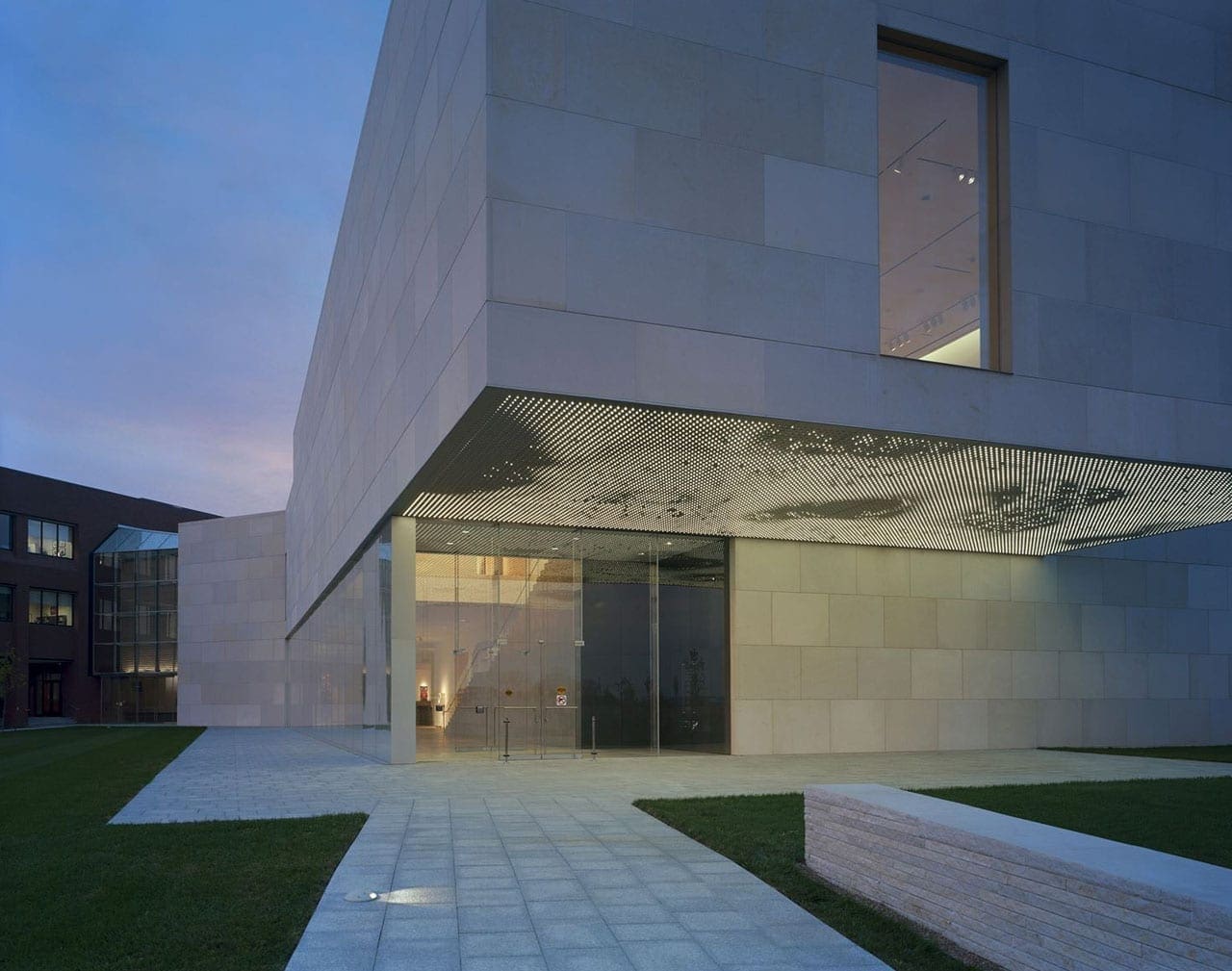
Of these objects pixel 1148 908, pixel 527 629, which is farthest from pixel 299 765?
pixel 1148 908

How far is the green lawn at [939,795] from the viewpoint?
21.6 ft

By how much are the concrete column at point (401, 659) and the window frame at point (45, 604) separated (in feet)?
127

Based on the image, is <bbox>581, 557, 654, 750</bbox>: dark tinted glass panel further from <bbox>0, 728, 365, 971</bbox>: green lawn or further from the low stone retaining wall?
the low stone retaining wall

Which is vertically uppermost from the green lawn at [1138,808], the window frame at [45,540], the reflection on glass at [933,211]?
the reflection on glass at [933,211]

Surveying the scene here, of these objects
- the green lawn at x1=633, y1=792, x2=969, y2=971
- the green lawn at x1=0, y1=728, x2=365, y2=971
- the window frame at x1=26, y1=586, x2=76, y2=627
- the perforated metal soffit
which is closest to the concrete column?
the perforated metal soffit

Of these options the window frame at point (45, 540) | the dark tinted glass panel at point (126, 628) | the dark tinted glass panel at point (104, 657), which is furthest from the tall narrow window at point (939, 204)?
the dark tinted glass panel at point (104, 657)

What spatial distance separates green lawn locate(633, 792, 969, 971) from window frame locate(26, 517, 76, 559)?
1818 inches

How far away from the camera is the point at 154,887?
793 centimetres

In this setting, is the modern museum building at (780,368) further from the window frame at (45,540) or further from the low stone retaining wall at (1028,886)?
the window frame at (45,540)

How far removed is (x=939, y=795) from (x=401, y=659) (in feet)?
29.1

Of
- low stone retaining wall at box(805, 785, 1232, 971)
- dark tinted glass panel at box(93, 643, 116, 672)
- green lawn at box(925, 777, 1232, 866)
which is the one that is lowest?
dark tinted glass panel at box(93, 643, 116, 672)

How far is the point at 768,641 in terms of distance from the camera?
21.0 metres

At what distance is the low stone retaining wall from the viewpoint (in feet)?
15.2

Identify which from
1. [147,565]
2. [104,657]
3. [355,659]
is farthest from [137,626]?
[355,659]
